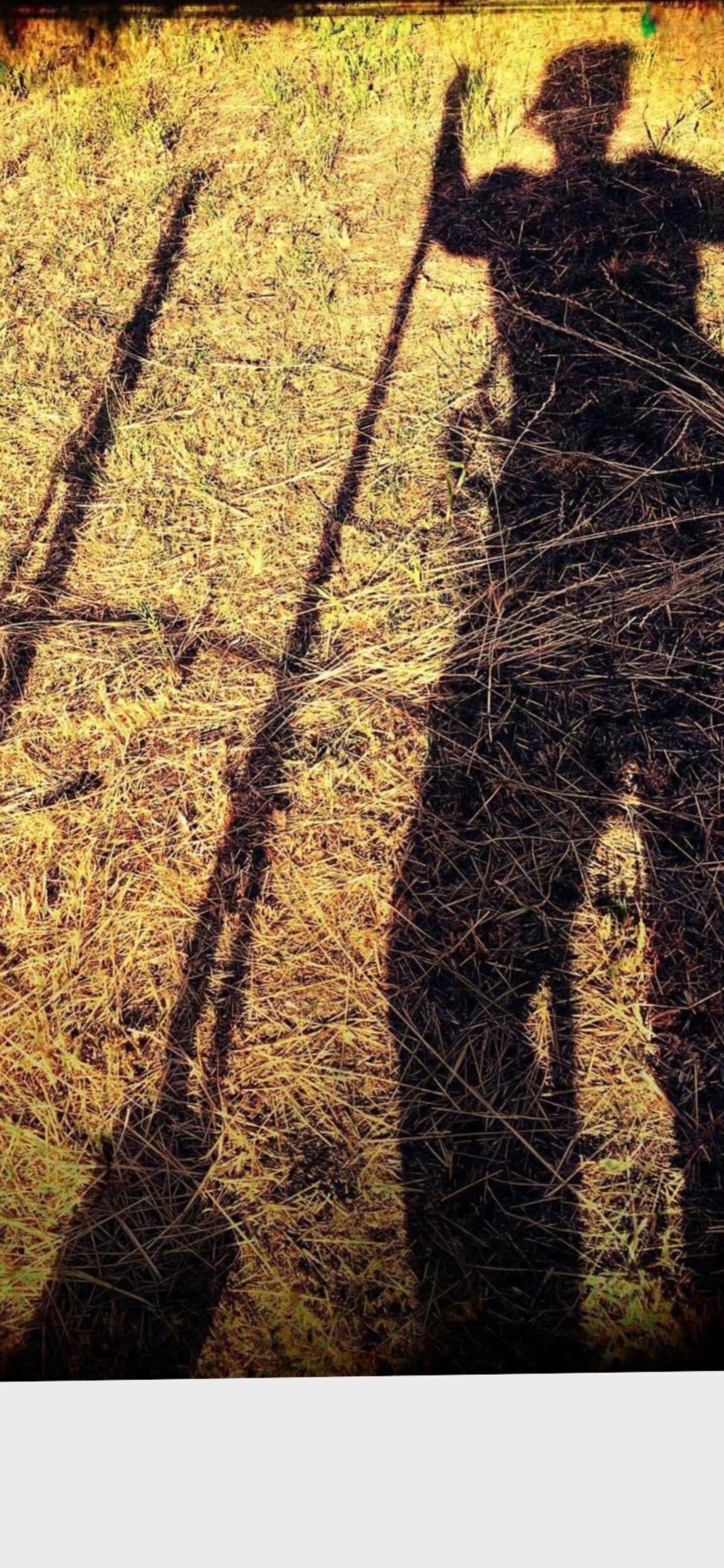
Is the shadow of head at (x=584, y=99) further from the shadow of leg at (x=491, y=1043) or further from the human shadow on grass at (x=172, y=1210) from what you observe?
the human shadow on grass at (x=172, y=1210)

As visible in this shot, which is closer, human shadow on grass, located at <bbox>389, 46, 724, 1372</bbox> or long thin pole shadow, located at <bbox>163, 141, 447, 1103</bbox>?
human shadow on grass, located at <bbox>389, 46, 724, 1372</bbox>

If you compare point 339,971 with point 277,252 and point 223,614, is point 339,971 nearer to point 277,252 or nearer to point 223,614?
point 223,614

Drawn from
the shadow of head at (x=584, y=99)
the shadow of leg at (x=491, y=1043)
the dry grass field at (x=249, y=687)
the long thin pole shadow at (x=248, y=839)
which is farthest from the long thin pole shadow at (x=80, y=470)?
the shadow of head at (x=584, y=99)

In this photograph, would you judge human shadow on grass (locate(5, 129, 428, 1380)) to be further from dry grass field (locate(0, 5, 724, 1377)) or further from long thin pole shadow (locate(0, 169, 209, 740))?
long thin pole shadow (locate(0, 169, 209, 740))

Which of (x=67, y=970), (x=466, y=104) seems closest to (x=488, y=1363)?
(x=67, y=970)

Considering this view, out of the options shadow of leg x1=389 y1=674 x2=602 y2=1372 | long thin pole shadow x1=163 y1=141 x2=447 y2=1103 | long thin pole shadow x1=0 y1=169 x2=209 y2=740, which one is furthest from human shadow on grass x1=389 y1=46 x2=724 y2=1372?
long thin pole shadow x1=0 y1=169 x2=209 y2=740

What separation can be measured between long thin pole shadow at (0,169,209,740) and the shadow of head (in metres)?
1.22

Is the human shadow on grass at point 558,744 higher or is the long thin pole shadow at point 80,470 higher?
the long thin pole shadow at point 80,470

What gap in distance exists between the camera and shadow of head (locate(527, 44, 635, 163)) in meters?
3.09

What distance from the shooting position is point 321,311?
9.23ft

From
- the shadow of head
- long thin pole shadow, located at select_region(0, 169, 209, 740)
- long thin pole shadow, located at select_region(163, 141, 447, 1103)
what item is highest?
the shadow of head

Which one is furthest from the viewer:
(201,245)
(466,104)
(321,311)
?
(466,104)

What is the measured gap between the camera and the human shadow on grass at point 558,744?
1596 millimetres

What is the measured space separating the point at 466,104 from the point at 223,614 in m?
2.20
